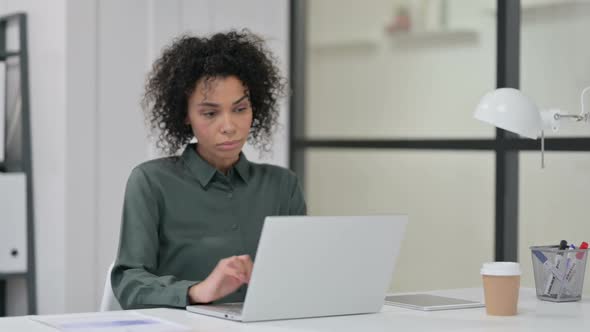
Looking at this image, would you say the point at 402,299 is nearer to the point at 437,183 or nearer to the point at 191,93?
the point at 191,93

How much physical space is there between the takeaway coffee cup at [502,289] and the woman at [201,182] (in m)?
0.53

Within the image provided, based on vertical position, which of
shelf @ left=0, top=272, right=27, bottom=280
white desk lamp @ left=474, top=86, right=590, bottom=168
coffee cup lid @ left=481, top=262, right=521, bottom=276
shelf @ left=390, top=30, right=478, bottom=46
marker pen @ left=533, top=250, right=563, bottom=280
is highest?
shelf @ left=390, top=30, right=478, bottom=46

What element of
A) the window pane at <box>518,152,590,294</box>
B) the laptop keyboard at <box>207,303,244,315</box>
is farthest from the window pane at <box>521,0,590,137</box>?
the laptop keyboard at <box>207,303,244,315</box>

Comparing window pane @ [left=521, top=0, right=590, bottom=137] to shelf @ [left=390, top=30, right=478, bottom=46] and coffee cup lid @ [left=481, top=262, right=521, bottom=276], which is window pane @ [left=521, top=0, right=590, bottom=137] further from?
Result: coffee cup lid @ [left=481, top=262, right=521, bottom=276]

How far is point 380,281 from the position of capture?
1.98 metres

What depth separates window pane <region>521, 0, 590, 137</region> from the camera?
3143mm

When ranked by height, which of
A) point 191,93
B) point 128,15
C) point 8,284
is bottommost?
point 8,284

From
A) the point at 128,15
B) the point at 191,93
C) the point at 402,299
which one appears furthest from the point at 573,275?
the point at 128,15

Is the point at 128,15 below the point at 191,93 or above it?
above

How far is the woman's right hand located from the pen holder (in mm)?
795

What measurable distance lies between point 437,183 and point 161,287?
1832mm

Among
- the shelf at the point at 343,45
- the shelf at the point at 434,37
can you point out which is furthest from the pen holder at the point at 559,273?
the shelf at the point at 343,45

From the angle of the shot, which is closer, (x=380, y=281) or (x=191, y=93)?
(x=380, y=281)

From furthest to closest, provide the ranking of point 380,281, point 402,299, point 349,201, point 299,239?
1. point 349,201
2. point 402,299
3. point 380,281
4. point 299,239
